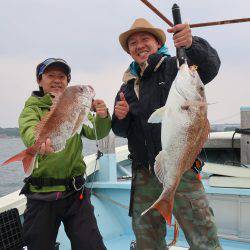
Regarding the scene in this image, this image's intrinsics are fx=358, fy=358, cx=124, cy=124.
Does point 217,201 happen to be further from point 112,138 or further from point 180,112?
point 180,112

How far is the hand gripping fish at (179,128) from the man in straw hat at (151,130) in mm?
450

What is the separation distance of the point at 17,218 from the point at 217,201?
3.23m

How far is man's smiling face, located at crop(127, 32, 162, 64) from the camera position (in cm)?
375

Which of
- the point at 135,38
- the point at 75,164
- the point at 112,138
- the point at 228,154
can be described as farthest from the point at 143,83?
the point at 228,154

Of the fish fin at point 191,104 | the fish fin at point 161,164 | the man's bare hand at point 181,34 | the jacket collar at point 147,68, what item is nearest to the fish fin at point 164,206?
the fish fin at point 161,164

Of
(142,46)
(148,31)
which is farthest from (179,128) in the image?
(148,31)

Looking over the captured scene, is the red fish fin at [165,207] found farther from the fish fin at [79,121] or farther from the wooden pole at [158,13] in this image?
the wooden pole at [158,13]

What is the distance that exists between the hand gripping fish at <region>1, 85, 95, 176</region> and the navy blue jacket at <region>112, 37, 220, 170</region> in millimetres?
577

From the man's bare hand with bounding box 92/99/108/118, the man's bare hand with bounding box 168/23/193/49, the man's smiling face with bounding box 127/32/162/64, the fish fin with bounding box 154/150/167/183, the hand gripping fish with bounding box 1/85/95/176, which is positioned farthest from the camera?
the man's smiling face with bounding box 127/32/162/64

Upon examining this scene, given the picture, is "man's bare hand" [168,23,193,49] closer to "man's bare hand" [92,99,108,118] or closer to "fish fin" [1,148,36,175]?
"man's bare hand" [92,99,108,118]

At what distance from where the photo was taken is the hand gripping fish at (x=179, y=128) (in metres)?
2.83

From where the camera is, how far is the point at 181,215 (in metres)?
3.44

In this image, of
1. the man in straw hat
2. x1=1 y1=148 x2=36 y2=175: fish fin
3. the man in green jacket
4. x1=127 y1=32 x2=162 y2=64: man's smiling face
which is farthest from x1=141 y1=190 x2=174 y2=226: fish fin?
x1=127 y1=32 x2=162 y2=64: man's smiling face

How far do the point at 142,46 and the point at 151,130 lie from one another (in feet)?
3.10
